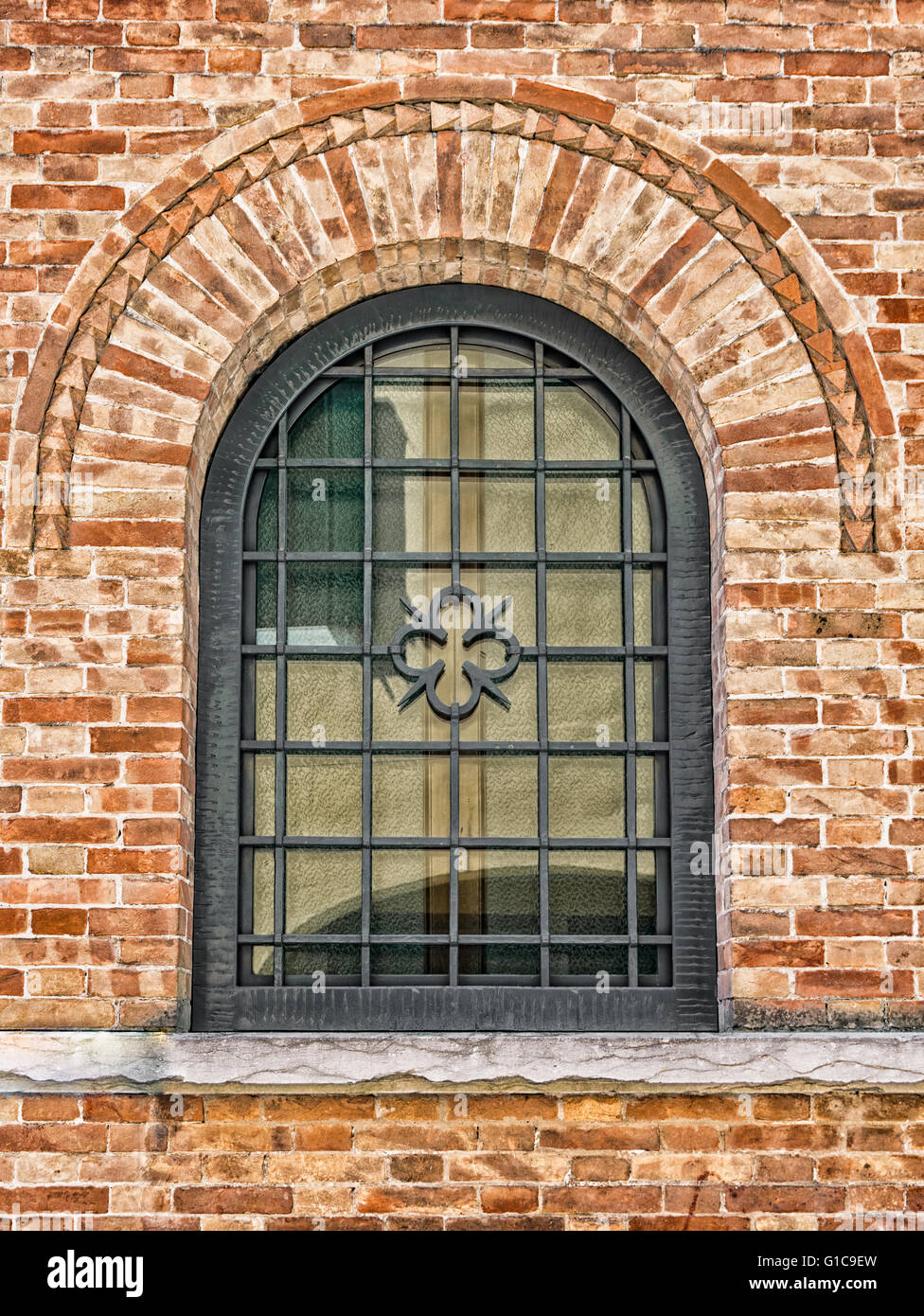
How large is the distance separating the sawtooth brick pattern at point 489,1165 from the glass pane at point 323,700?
3.56ft

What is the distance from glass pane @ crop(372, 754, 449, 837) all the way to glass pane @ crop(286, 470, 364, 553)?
0.70 meters

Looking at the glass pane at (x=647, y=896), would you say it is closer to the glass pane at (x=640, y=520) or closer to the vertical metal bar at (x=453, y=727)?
the vertical metal bar at (x=453, y=727)

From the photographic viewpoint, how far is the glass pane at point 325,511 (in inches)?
169

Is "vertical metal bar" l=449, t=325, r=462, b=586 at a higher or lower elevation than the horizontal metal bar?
higher

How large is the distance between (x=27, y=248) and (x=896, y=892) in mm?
3239

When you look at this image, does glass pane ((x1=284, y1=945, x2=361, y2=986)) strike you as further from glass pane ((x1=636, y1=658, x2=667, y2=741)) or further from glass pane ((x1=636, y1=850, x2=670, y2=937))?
glass pane ((x1=636, y1=658, x2=667, y2=741))

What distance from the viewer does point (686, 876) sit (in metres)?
4.10

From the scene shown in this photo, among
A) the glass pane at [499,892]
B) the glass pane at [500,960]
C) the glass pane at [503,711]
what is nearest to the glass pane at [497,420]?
the glass pane at [503,711]

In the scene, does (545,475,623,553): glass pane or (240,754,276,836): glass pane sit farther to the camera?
(545,475,623,553): glass pane

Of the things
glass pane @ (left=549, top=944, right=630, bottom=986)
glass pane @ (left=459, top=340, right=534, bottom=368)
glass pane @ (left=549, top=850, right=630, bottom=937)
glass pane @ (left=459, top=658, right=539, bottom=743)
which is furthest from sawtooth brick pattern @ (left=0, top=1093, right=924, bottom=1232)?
glass pane @ (left=459, top=340, right=534, bottom=368)

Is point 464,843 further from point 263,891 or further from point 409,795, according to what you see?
point 263,891

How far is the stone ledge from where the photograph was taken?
147 inches
